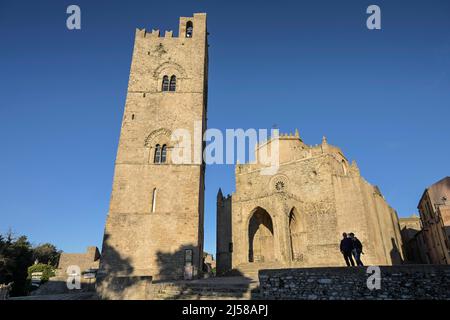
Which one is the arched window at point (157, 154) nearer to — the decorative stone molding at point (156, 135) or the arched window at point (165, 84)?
the decorative stone molding at point (156, 135)

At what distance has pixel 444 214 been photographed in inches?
879

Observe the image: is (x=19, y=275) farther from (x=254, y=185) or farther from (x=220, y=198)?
(x=254, y=185)

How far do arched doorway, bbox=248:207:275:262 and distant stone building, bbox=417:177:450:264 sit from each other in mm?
13794

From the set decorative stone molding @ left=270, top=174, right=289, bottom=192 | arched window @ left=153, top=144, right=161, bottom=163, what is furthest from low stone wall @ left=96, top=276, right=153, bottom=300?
decorative stone molding @ left=270, top=174, right=289, bottom=192

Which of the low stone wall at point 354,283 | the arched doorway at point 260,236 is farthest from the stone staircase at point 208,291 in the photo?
the arched doorway at point 260,236

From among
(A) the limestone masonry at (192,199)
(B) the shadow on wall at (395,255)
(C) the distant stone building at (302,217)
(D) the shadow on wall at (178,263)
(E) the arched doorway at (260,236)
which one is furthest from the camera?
(B) the shadow on wall at (395,255)

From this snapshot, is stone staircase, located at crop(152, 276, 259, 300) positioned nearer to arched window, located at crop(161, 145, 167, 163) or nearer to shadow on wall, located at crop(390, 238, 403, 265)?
arched window, located at crop(161, 145, 167, 163)

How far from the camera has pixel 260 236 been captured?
27.9m

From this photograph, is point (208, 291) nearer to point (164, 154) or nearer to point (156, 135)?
point (164, 154)

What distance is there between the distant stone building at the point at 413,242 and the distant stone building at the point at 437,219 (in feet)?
9.40

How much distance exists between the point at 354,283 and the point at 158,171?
12.9 m

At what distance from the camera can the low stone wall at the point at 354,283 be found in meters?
7.39
